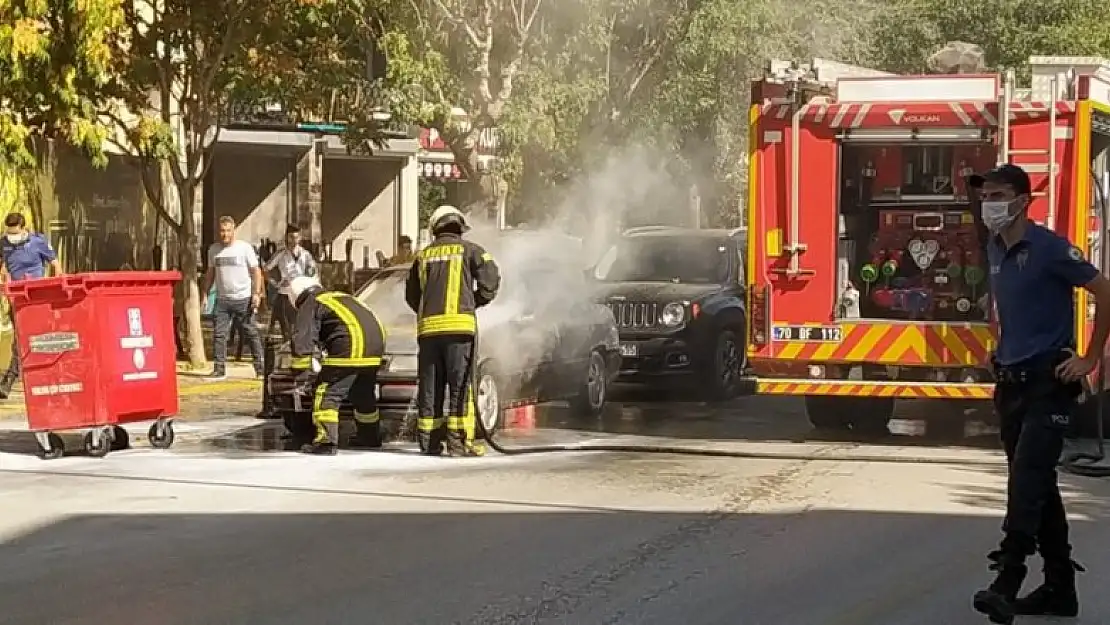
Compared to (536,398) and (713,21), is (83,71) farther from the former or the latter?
(713,21)

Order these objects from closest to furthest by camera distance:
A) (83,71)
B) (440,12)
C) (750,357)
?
(750,357), (83,71), (440,12)

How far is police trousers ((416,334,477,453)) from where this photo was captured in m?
11.0

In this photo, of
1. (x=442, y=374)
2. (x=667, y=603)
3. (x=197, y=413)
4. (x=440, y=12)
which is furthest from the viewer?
(x=440, y=12)

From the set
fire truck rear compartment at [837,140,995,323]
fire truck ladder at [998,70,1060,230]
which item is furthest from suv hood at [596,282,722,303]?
fire truck ladder at [998,70,1060,230]

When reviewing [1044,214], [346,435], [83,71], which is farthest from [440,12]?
[1044,214]

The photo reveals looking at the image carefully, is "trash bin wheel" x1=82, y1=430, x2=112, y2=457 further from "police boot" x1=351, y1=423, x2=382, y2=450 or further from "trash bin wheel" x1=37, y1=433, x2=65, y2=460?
"police boot" x1=351, y1=423, x2=382, y2=450

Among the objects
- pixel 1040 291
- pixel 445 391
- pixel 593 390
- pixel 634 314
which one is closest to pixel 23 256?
pixel 445 391

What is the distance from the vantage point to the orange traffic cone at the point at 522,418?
13.6 meters

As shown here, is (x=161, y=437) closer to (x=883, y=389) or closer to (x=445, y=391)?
(x=445, y=391)

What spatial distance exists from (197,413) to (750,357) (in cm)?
491

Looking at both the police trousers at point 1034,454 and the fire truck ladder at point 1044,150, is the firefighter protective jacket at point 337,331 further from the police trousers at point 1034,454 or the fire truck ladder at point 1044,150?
the police trousers at point 1034,454

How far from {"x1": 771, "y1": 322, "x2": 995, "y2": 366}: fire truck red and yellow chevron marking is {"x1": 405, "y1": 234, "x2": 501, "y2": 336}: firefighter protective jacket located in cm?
231

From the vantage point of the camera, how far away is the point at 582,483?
10008mm

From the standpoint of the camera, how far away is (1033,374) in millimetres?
6301
